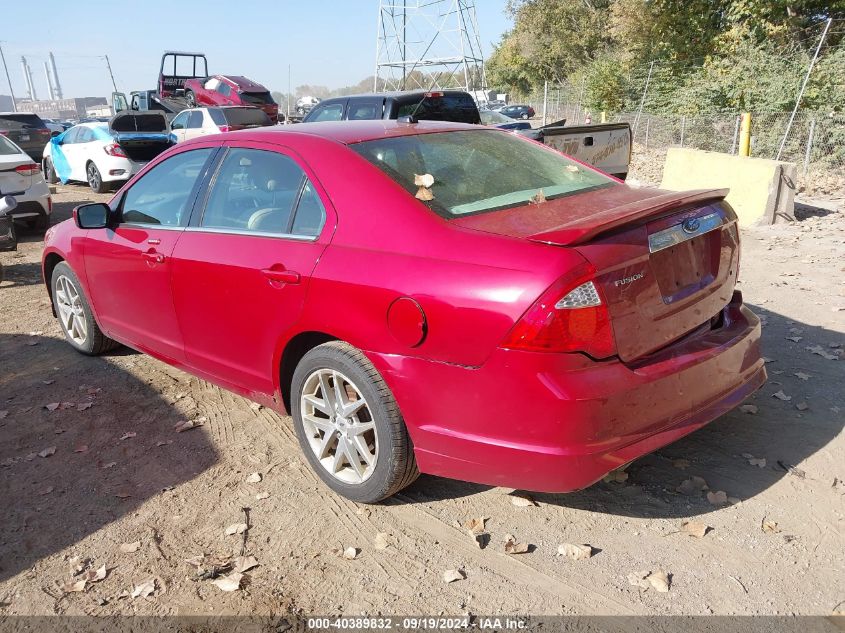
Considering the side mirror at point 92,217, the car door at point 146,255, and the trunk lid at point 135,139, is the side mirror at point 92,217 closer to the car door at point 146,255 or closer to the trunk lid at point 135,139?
the car door at point 146,255

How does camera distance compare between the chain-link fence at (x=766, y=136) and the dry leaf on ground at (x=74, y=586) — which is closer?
the dry leaf on ground at (x=74, y=586)

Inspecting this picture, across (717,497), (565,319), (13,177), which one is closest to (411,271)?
(565,319)

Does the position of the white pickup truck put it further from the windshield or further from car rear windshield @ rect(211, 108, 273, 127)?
car rear windshield @ rect(211, 108, 273, 127)

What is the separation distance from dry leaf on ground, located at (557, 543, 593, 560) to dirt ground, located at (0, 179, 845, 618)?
0.02 m

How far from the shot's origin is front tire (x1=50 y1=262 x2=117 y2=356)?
16.8 feet

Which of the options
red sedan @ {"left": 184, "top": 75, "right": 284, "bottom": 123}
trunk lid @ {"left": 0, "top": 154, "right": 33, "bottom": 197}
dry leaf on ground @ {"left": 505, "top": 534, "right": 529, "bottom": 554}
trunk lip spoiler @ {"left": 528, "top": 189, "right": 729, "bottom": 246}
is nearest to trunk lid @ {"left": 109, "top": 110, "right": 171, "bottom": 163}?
trunk lid @ {"left": 0, "top": 154, "right": 33, "bottom": 197}

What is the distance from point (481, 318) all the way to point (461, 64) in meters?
37.1

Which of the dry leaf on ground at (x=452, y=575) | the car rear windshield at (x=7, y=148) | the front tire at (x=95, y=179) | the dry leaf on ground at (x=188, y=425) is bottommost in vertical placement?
the dry leaf on ground at (x=188, y=425)

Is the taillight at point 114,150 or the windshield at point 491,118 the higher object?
the windshield at point 491,118

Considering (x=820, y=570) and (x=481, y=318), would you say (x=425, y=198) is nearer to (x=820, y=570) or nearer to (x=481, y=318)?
(x=481, y=318)

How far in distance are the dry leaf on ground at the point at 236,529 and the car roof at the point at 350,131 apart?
1.85 metres

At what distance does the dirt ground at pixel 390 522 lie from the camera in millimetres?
2664

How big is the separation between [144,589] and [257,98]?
21401mm

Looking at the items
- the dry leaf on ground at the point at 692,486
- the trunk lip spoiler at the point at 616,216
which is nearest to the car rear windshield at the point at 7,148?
the trunk lip spoiler at the point at 616,216
